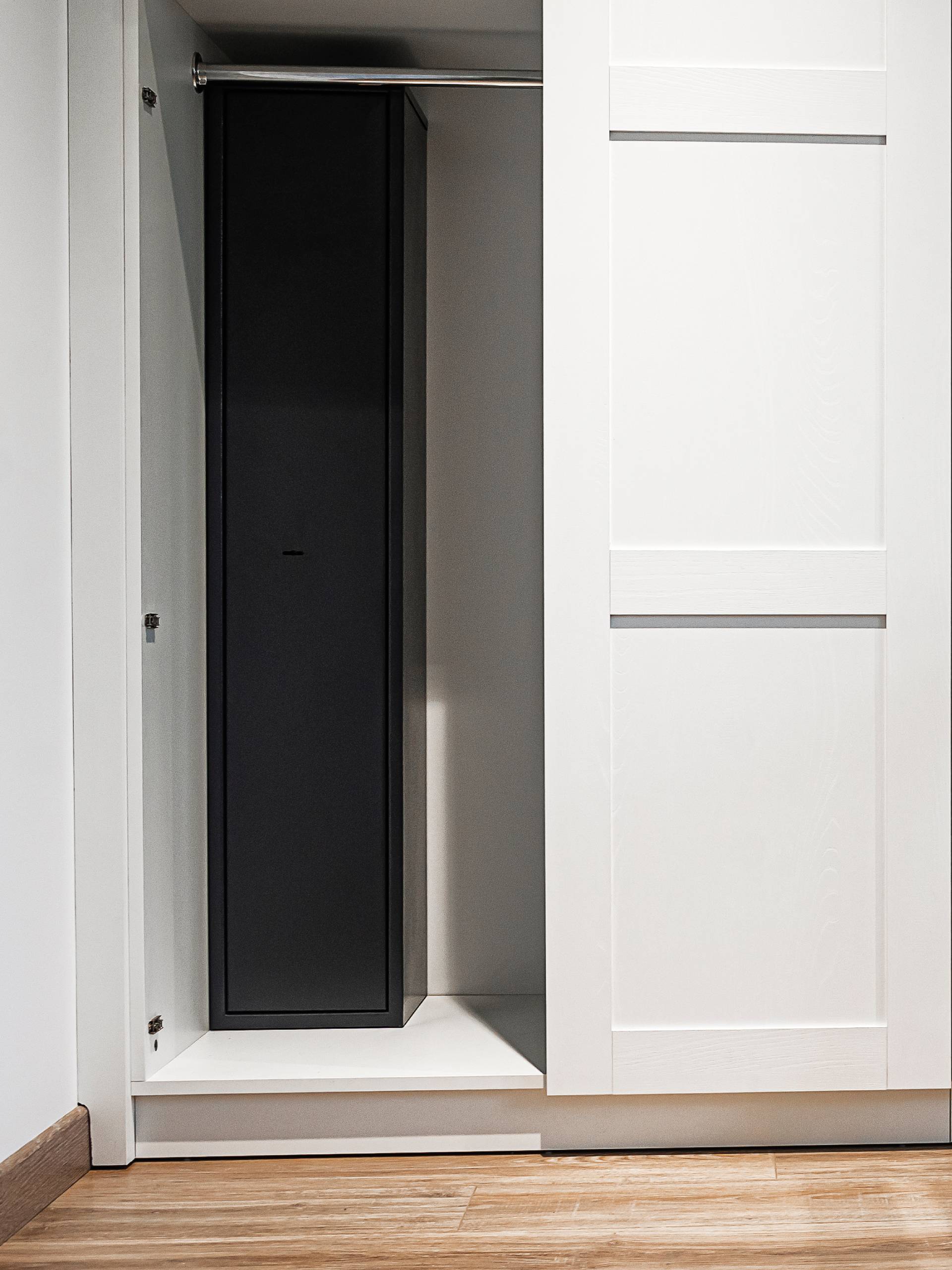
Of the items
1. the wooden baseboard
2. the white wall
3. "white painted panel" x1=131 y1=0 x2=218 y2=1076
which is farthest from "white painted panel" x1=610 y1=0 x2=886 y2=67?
the wooden baseboard

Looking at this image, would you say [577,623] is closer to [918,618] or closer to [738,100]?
[918,618]

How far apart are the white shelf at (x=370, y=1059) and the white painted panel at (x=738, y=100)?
1.50 meters

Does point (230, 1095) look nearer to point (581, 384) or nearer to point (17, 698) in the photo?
point (17, 698)

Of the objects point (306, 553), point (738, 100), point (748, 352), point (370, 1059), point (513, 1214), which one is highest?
point (738, 100)

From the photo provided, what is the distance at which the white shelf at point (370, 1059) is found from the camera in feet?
5.93

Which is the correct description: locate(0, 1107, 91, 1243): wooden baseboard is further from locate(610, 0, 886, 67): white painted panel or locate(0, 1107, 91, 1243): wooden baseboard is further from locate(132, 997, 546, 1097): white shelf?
locate(610, 0, 886, 67): white painted panel

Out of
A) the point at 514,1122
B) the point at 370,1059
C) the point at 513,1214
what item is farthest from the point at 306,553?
the point at 513,1214

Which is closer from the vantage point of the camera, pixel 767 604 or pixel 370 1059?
pixel 767 604

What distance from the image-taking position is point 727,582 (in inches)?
70.3

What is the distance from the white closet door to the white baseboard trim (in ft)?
0.19

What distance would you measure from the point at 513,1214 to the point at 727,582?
0.98 m

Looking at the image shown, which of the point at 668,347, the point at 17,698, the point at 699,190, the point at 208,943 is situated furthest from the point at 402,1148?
the point at 699,190

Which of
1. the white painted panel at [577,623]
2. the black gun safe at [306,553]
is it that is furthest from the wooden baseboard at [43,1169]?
the white painted panel at [577,623]

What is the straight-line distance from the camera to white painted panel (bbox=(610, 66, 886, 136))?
1.77 m
